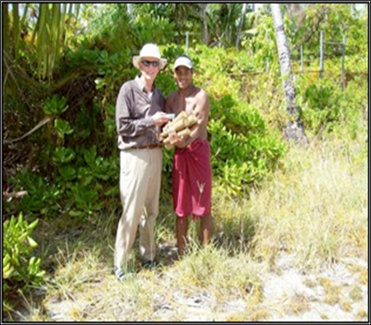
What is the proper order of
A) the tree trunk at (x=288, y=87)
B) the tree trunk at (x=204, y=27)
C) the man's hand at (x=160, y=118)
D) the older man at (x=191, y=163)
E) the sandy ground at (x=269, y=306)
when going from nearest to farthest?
the sandy ground at (x=269, y=306) < the man's hand at (x=160, y=118) < the older man at (x=191, y=163) < the tree trunk at (x=288, y=87) < the tree trunk at (x=204, y=27)

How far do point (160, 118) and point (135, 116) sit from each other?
24 centimetres

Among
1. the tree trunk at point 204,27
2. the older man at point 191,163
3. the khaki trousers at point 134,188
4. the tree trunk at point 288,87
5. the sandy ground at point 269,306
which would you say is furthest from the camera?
the tree trunk at point 204,27

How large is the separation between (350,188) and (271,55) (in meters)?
4.05

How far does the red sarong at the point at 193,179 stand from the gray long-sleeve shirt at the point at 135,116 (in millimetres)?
319

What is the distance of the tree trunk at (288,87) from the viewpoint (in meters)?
7.24

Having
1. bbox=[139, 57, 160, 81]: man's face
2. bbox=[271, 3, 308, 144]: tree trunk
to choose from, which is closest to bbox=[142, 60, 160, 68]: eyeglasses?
bbox=[139, 57, 160, 81]: man's face

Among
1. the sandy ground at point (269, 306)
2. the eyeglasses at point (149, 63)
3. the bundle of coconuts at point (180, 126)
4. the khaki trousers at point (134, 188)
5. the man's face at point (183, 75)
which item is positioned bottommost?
the sandy ground at point (269, 306)

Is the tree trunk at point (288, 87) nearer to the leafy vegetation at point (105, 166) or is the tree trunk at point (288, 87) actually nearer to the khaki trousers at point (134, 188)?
the leafy vegetation at point (105, 166)

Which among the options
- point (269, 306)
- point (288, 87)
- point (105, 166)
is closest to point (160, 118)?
point (105, 166)

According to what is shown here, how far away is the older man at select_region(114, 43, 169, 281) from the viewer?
3.38 meters

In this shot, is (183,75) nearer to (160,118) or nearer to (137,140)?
(160,118)

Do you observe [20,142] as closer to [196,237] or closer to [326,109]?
[196,237]

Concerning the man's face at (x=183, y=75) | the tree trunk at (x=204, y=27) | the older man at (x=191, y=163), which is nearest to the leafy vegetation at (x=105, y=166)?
the older man at (x=191, y=163)

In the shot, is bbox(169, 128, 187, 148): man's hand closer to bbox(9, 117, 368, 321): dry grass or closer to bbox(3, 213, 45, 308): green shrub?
bbox(9, 117, 368, 321): dry grass
